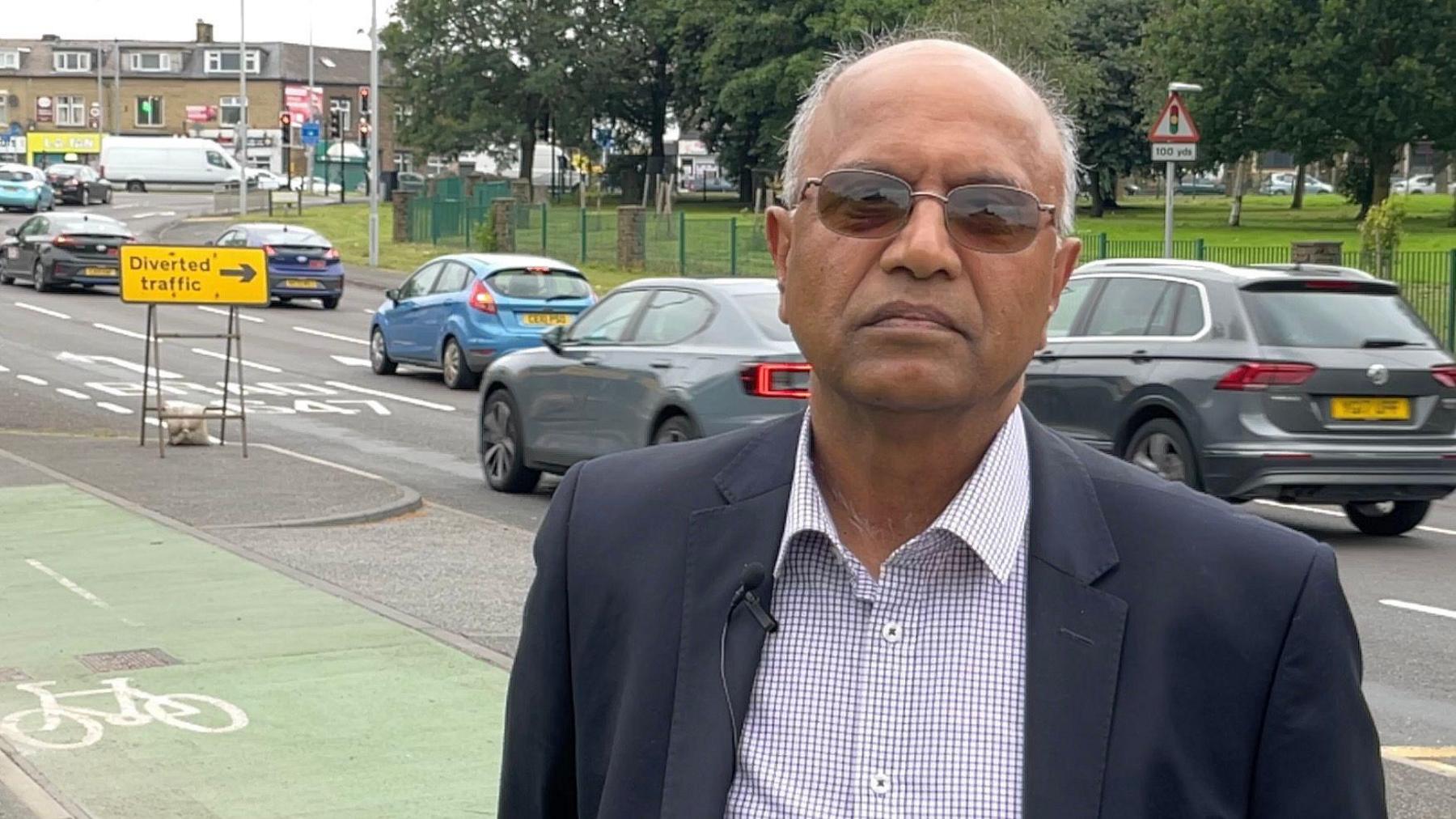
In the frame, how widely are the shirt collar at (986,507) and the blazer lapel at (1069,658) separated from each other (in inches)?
1.1

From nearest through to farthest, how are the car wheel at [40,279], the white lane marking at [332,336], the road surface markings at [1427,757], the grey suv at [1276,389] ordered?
the road surface markings at [1427,757] → the grey suv at [1276,389] → the white lane marking at [332,336] → the car wheel at [40,279]

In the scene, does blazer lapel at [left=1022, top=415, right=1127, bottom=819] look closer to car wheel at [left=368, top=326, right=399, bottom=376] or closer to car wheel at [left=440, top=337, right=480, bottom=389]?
car wheel at [left=440, top=337, right=480, bottom=389]

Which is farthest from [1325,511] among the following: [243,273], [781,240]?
[781,240]

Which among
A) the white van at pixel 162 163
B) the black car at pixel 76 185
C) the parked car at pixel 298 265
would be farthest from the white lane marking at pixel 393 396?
the white van at pixel 162 163

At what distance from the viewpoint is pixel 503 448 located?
50.8ft

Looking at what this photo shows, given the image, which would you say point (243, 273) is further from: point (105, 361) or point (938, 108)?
point (938, 108)

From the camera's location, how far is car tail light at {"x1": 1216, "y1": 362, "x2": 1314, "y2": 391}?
12.8 m

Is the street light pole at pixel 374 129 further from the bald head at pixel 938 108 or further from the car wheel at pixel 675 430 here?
the bald head at pixel 938 108

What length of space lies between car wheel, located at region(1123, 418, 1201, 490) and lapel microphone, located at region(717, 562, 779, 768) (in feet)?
36.4

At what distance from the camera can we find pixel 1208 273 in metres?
13.6

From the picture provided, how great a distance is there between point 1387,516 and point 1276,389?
158 cm

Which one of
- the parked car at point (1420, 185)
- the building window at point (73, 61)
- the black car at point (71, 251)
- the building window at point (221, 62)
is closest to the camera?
the black car at point (71, 251)

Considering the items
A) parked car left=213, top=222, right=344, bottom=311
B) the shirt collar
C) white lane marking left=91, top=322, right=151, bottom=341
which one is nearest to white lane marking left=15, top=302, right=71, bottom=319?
white lane marking left=91, top=322, right=151, bottom=341

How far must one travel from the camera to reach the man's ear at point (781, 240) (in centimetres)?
225
